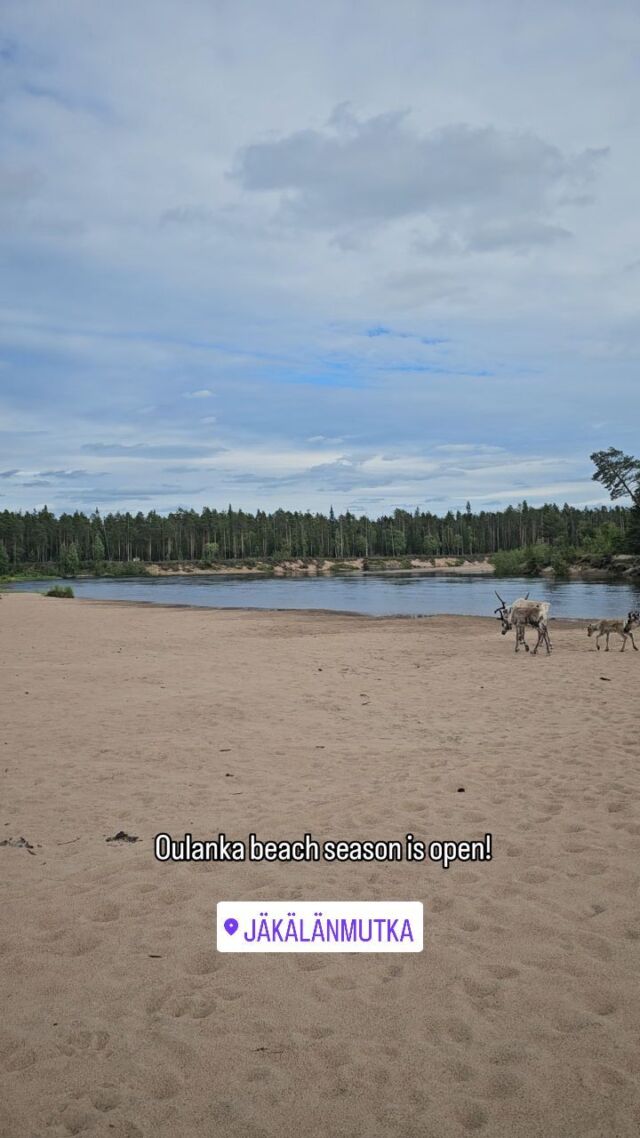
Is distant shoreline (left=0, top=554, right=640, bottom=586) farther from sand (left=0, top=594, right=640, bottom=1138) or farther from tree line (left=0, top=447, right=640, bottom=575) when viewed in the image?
sand (left=0, top=594, right=640, bottom=1138)

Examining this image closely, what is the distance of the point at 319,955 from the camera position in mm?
4410

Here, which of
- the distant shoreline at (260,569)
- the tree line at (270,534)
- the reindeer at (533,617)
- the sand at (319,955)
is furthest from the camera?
the tree line at (270,534)

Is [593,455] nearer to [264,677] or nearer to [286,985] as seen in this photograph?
[264,677]

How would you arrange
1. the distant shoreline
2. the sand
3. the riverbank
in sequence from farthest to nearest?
the riverbank
the distant shoreline
the sand

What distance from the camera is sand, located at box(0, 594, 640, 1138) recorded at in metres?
3.12

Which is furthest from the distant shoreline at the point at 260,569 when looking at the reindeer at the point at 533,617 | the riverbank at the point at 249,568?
the reindeer at the point at 533,617

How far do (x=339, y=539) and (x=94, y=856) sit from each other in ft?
549

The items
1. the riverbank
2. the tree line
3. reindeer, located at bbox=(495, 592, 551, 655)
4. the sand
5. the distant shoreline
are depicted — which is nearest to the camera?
the sand

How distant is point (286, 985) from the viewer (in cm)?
400

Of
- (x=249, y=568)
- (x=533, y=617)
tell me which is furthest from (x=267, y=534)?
(x=533, y=617)

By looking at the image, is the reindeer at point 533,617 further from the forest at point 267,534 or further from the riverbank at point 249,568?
the forest at point 267,534

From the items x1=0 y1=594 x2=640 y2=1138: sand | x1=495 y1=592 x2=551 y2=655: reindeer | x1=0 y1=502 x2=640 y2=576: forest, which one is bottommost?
x1=0 y1=594 x2=640 y2=1138: sand

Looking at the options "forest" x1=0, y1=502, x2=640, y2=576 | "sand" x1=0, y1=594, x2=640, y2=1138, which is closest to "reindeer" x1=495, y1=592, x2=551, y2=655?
"sand" x1=0, y1=594, x2=640, y2=1138

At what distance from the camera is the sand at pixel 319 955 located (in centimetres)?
312
